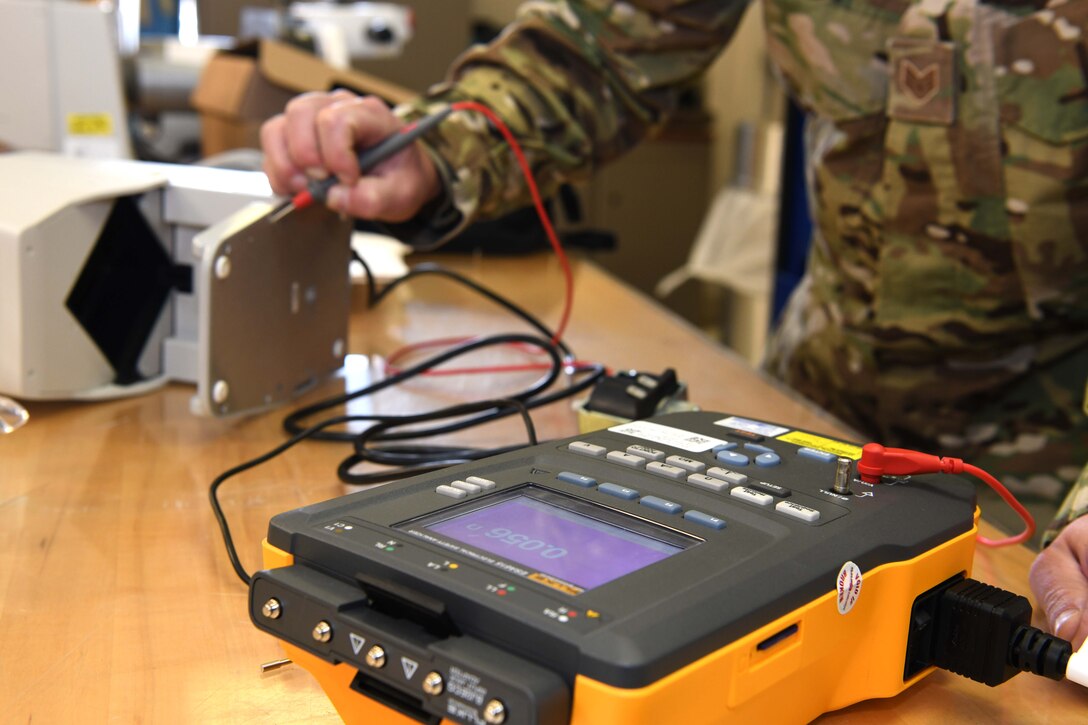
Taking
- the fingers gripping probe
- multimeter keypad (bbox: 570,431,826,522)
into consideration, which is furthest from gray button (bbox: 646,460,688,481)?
the fingers gripping probe

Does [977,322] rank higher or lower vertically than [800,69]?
lower

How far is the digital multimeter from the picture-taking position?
1.05 ft

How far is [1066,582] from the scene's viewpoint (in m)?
0.48

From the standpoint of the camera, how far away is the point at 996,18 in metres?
0.89

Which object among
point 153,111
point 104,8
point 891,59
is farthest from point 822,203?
point 153,111

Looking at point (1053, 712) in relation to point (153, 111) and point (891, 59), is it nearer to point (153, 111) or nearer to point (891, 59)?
point (891, 59)

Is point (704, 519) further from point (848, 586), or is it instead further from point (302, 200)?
point (302, 200)

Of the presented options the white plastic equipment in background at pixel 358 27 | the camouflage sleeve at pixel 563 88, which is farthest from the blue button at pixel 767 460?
the white plastic equipment in background at pixel 358 27

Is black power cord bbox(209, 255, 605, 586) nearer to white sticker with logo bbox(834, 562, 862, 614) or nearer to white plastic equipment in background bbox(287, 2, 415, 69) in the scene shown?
white sticker with logo bbox(834, 562, 862, 614)

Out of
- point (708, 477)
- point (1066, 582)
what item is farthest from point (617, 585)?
point (1066, 582)

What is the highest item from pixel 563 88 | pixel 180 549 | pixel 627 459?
pixel 563 88

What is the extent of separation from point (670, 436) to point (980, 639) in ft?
0.53

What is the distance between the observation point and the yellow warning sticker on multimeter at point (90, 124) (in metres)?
1.37

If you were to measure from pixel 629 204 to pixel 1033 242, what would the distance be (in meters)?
2.70
